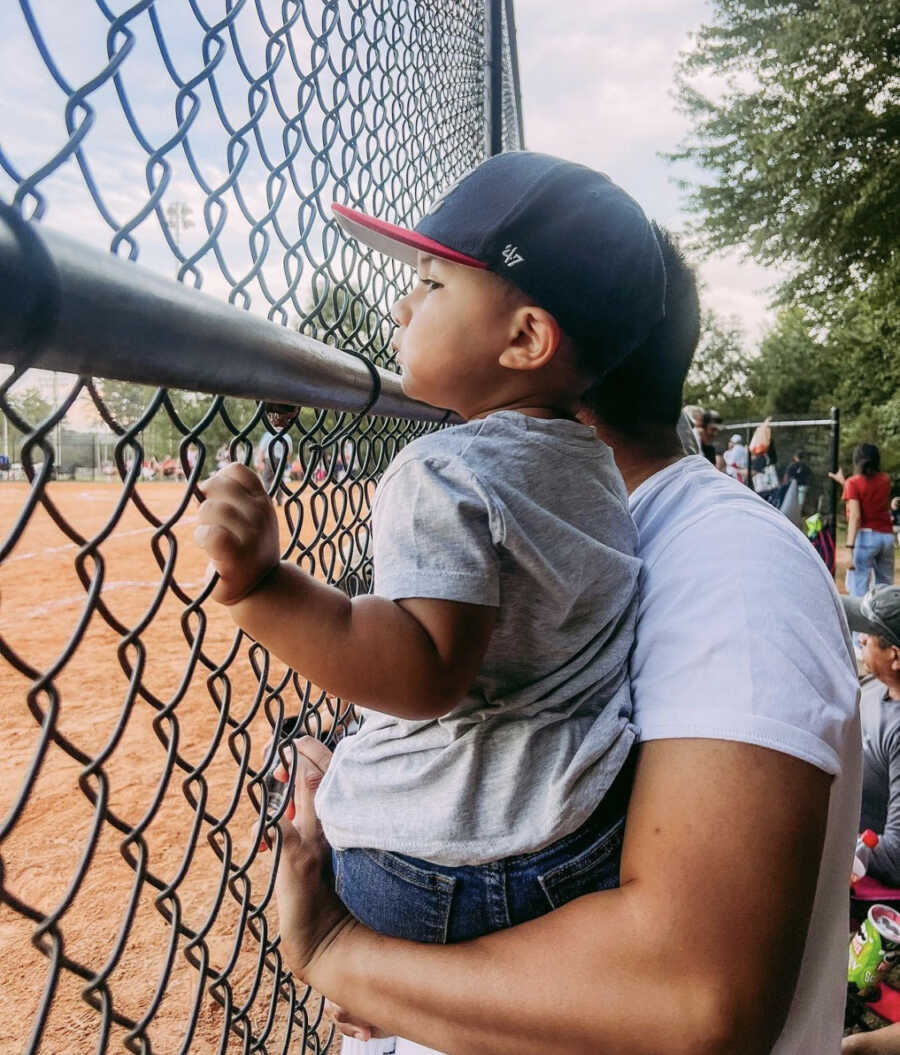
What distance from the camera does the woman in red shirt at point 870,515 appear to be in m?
9.45

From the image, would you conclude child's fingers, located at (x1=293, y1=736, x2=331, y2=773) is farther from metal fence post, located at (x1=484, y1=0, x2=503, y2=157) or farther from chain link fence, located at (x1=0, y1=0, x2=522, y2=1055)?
metal fence post, located at (x1=484, y1=0, x2=503, y2=157)

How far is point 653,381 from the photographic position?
154cm

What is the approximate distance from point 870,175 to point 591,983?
516 inches

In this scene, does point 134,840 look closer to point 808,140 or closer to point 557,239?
point 557,239

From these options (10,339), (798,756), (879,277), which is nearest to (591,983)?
(798,756)

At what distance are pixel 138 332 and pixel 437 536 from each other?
0.41 metres

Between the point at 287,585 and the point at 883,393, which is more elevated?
the point at 883,393

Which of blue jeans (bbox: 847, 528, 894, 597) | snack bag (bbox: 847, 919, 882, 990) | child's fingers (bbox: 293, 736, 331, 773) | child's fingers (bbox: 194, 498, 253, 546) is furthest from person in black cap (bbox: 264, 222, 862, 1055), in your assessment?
blue jeans (bbox: 847, 528, 894, 597)

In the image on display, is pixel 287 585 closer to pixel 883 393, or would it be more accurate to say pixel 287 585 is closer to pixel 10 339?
pixel 10 339

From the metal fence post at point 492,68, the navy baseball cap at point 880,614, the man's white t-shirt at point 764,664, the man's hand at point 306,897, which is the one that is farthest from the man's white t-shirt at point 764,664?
the navy baseball cap at point 880,614

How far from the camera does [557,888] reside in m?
1.03

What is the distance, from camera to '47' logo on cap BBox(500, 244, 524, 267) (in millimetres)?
1106

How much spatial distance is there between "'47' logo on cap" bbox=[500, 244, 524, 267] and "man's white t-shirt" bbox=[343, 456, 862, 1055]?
0.45 meters

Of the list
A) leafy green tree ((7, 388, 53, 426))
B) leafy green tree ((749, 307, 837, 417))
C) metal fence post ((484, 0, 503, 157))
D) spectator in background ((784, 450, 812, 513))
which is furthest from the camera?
leafy green tree ((749, 307, 837, 417))
